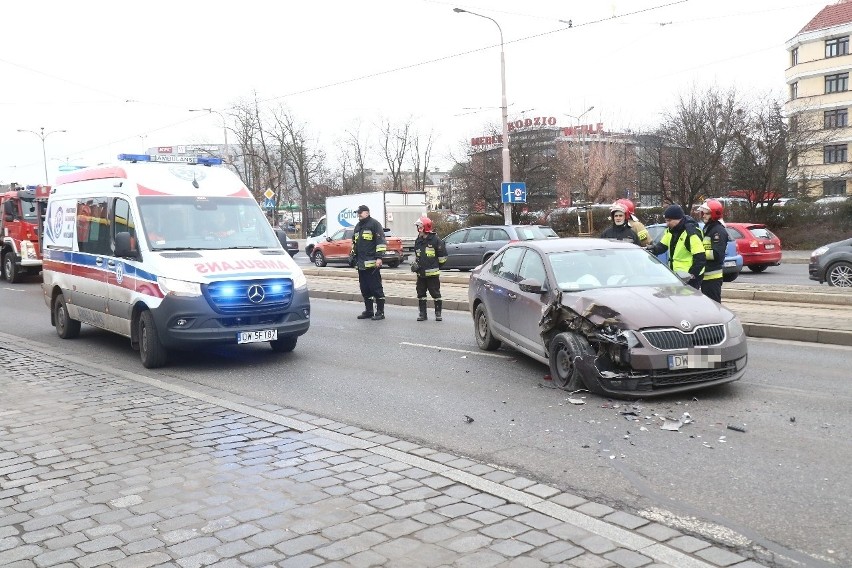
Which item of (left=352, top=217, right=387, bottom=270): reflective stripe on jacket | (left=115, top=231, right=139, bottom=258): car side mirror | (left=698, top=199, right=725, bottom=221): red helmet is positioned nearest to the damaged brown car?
(left=698, top=199, right=725, bottom=221): red helmet

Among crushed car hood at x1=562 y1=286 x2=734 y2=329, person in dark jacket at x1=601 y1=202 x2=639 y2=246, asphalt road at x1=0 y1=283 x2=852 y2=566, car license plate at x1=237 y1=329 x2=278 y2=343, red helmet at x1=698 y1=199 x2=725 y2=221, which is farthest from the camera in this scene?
person in dark jacket at x1=601 y1=202 x2=639 y2=246

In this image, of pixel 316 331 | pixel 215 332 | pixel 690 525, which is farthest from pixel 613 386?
pixel 316 331

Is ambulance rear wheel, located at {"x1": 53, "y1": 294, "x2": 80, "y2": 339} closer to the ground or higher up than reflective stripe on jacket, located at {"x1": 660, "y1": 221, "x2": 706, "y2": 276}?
closer to the ground

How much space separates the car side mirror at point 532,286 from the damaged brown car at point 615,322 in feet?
0.04

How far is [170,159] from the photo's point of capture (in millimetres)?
11109

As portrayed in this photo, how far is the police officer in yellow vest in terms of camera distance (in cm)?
955

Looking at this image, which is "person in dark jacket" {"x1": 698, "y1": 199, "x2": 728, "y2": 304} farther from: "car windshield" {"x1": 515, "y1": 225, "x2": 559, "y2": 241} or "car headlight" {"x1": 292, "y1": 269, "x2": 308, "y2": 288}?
"car windshield" {"x1": 515, "y1": 225, "x2": 559, "y2": 241}

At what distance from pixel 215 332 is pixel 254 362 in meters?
0.98

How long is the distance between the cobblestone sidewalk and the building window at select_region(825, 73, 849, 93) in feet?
234

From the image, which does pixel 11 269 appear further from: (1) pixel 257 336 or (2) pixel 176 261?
(1) pixel 257 336

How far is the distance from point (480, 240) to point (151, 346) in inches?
694

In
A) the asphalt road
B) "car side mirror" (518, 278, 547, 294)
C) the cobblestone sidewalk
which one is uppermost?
"car side mirror" (518, 278, 547, 294)

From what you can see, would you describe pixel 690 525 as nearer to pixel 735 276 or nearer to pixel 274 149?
pixel 735 276

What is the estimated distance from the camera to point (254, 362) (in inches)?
394
